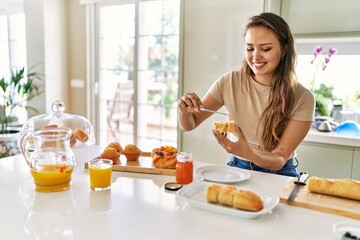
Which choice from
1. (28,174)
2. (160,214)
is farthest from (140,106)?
(160,214)

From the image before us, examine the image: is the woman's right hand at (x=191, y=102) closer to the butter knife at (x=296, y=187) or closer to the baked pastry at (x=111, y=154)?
the baked pastry at (x=111, y=154)

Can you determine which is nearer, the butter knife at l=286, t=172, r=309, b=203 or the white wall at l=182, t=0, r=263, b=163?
the butter knife at l=286, t=172, r=309, b=203

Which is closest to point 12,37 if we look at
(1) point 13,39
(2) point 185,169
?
(1) point 13,39

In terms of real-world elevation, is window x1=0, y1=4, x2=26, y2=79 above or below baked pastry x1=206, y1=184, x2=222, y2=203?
above

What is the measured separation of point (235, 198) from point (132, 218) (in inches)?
12.2

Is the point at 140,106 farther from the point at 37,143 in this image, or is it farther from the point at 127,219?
the point at 127,219

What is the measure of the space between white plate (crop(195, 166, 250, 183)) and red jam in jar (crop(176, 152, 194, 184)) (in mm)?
72

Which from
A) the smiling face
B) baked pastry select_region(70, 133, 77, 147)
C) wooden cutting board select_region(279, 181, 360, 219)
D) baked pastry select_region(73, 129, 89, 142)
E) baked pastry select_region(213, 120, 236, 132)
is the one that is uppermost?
the smiling face

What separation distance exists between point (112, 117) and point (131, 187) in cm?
287

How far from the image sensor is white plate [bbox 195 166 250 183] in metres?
1.29

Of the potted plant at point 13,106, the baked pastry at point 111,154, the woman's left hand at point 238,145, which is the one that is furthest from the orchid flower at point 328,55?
the potted plant at point 13,106

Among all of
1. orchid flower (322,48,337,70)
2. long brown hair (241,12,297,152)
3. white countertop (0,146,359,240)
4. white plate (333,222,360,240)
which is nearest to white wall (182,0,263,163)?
orchid flower (322,48,337,70)

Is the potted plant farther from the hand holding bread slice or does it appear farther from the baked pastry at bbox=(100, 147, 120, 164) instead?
the hand holding bread slice

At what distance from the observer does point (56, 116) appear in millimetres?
1647
